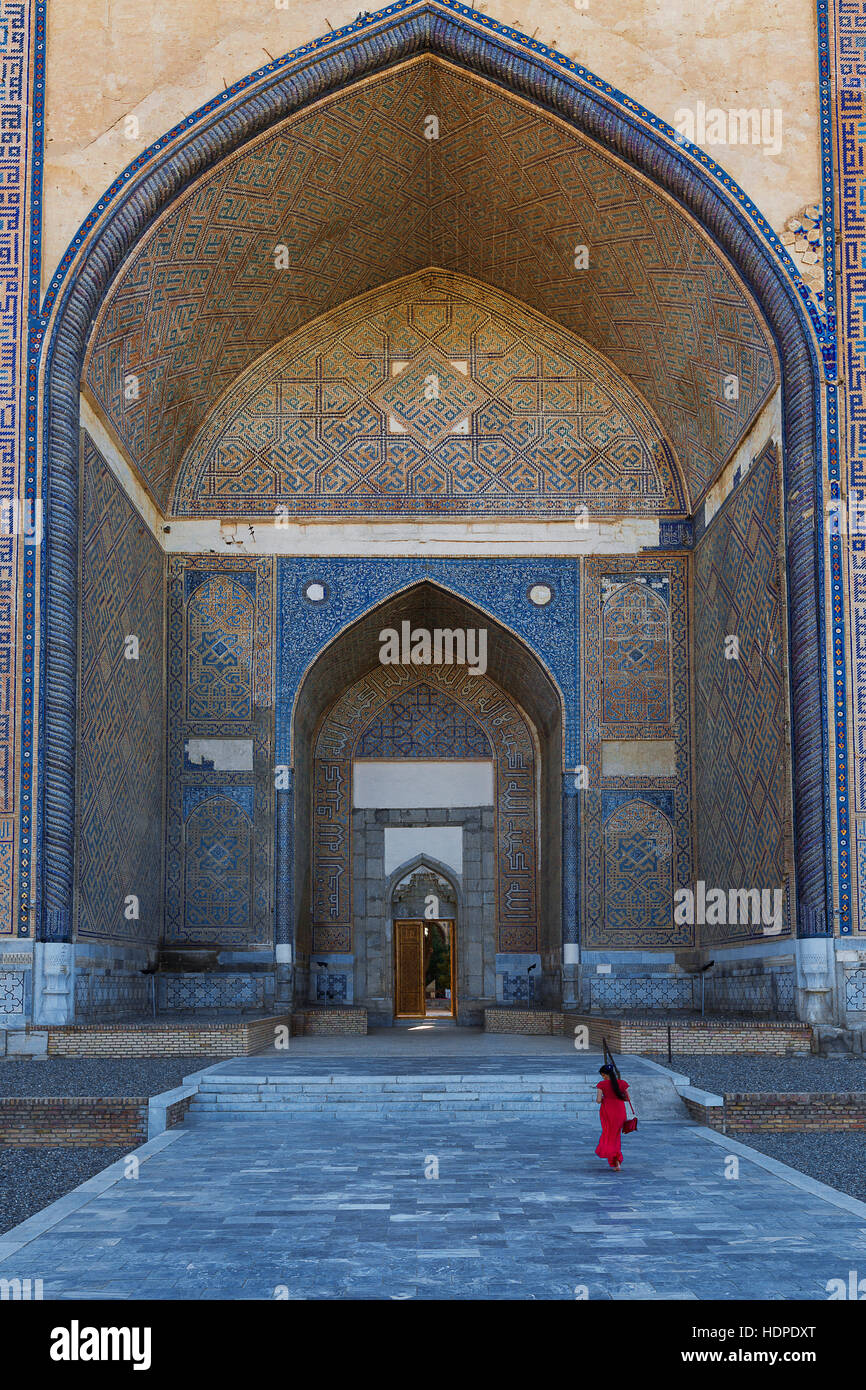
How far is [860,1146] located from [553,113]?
7.37 metres

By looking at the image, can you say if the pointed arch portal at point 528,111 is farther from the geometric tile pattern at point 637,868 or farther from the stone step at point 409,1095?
the geometric tile pattern at point 637,868

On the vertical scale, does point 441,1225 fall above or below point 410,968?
above

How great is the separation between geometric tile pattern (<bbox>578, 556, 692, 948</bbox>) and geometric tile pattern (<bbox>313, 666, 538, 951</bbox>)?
4.23 feet

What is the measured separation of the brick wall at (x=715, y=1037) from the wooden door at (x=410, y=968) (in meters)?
7.65

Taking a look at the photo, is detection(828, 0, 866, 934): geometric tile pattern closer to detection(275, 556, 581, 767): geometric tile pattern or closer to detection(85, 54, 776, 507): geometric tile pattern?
detection(85, 54, 776, 507): geometric tile pattern

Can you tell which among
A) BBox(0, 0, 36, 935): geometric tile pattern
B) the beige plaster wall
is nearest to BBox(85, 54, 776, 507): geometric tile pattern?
the beige plaster wall

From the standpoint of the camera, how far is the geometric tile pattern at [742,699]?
945 cm

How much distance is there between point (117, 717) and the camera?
403 inches

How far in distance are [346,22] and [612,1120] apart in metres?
8.00

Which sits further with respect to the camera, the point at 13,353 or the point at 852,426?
the point at 13,353

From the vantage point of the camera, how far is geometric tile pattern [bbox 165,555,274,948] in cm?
1154

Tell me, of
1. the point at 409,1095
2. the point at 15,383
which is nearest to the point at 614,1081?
the point at 409,1095

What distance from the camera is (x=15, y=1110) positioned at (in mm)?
5965

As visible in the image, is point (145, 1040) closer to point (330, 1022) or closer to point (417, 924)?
point (330, 1022)
